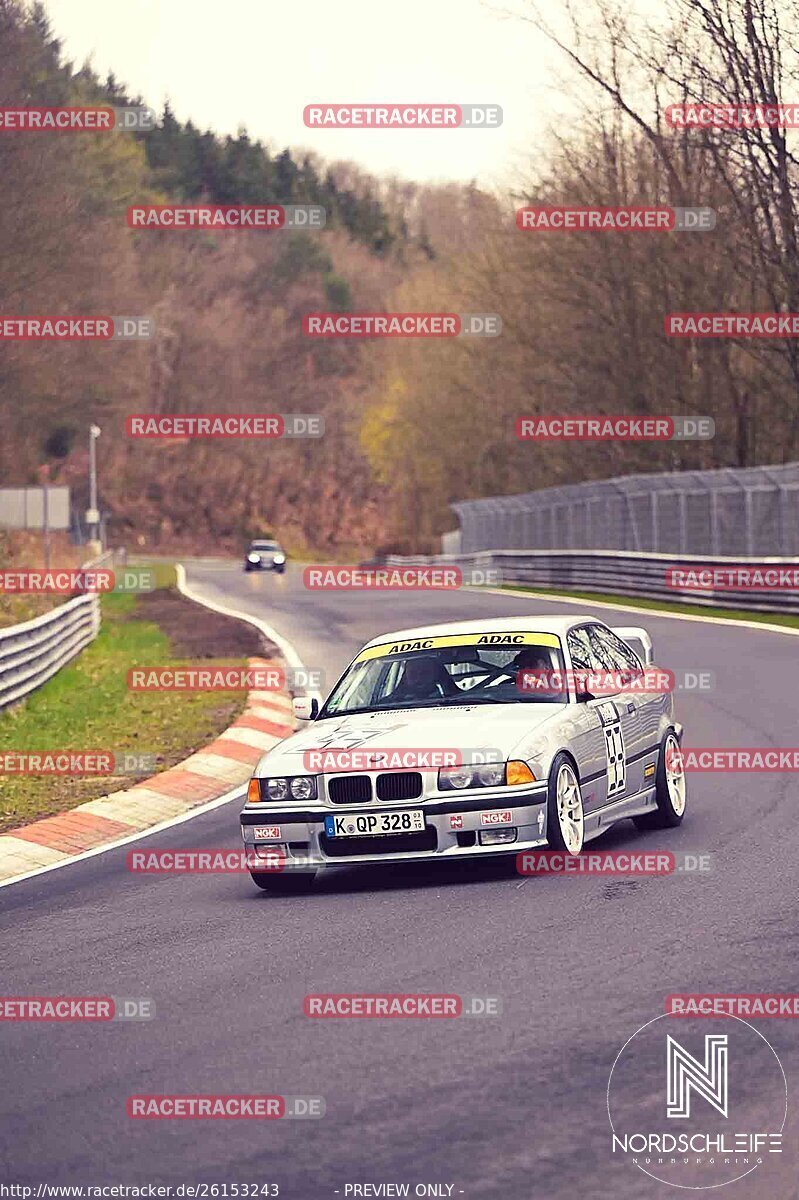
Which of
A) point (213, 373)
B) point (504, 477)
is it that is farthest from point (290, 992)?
point (213, 373)

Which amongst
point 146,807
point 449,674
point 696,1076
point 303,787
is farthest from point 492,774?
point 146,807

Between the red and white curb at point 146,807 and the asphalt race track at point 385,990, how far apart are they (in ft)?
1.49

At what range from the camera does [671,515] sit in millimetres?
40969

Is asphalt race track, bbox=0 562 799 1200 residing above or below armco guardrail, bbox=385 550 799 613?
above

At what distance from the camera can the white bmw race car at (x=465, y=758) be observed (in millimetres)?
9789

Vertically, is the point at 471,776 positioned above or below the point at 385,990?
above

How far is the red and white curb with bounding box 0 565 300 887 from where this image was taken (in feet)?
39.3

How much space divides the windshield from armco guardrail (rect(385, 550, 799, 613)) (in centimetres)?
2039

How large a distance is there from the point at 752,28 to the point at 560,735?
36.2 metres

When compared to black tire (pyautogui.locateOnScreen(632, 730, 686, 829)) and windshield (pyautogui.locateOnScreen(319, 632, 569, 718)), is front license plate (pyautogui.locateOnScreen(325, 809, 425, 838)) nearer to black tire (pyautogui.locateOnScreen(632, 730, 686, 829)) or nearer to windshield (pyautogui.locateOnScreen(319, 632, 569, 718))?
windshield (pyautogui.locateOnScreen(319, 632, 569, 718))

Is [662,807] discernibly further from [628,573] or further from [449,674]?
[628,573]

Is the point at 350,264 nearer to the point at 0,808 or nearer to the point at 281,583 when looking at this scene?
the point at 281,583

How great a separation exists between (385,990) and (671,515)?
3437 cm

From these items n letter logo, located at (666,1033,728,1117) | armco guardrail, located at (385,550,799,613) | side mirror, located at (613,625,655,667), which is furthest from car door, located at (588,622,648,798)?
armco guardrail, located at (385,550,799,613)
